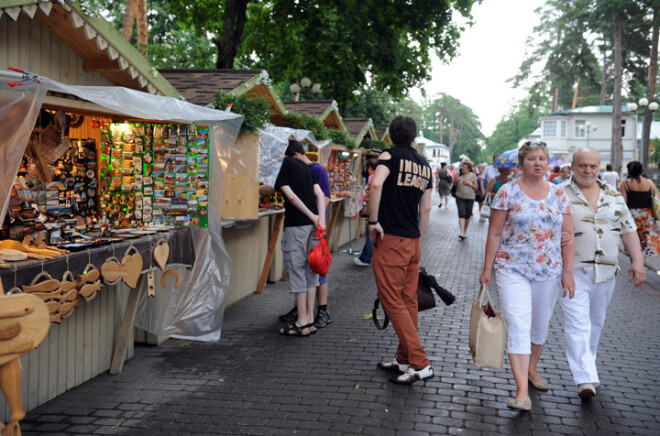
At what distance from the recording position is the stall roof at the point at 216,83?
24.7 feet

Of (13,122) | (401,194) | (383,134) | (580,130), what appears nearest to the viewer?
(13,122)

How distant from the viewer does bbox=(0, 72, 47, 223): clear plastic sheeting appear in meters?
3.45

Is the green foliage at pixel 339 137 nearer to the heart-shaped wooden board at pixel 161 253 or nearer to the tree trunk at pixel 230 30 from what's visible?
the tree trunk at pixel 230 30

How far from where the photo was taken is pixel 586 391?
15.7 feet

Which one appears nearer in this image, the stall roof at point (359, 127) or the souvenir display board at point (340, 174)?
the souvenir display board at point (340, 174)

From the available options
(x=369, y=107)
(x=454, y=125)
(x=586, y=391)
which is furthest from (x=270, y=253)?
(x=454, y=125)

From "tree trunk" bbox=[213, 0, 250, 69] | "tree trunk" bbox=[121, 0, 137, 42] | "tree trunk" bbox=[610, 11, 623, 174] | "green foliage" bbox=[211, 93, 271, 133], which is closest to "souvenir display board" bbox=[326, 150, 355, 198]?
"tree trunk" bbox=[213, 0, 250, 69]

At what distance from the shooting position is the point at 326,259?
6.64 meters

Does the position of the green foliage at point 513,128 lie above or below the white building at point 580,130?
above

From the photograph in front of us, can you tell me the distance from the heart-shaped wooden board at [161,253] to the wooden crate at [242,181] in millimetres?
1772

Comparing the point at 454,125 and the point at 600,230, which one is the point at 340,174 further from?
the point at 454,125

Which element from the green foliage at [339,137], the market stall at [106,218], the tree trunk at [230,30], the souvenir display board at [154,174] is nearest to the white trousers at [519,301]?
the market stall at [106,218]

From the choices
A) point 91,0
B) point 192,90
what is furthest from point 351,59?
point 91,0

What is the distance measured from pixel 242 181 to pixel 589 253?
4.05 m
